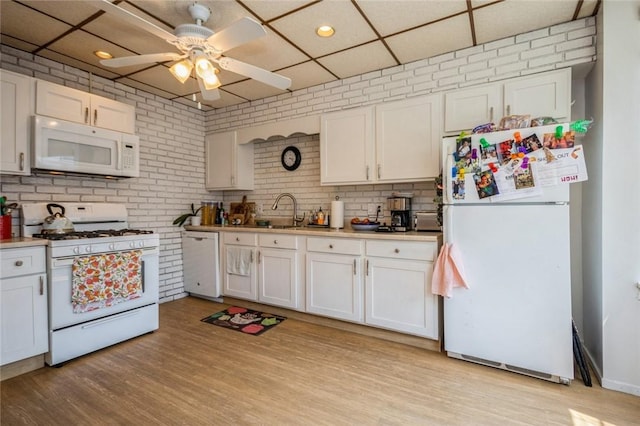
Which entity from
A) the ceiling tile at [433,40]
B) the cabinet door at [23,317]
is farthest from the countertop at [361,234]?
the cabinet door at [23,317]

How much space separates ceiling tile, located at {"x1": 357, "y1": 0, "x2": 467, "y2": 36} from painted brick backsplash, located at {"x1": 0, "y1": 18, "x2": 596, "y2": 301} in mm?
636

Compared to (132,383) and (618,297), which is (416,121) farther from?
(132,383)

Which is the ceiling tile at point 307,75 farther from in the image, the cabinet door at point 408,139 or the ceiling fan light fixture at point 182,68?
the ceiling fan light fixture at point 182,68

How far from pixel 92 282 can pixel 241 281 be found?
1443 millimetres

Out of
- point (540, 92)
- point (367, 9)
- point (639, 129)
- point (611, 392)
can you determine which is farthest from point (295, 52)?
point (611, 392)

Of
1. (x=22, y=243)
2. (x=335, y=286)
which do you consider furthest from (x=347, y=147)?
(x=22, y=243)

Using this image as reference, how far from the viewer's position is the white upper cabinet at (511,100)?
2.33 metres

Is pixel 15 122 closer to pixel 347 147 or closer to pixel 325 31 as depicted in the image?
pixel 325 31

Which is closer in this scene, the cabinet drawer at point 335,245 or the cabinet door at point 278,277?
the cabinet drawer at point 335,245

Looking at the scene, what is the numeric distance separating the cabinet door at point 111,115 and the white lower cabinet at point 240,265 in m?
1.53

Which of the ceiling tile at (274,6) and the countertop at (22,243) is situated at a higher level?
the ceiling tile at (274,6)

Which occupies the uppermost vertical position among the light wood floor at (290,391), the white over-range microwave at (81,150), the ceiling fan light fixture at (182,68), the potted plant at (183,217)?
the ceiling fan light fixture at (182,68)

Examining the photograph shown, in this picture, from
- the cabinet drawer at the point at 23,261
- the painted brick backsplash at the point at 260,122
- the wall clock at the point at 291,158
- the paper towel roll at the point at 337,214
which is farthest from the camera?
the wall clock at the point at 291,158

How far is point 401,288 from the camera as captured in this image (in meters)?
2.58
